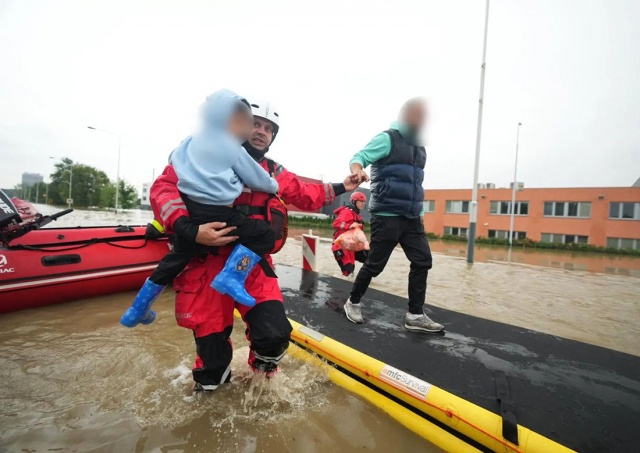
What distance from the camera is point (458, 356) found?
2.44m

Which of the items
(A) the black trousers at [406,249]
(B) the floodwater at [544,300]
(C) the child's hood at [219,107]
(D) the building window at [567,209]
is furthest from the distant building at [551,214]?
(C) the child's hood at [219,107]

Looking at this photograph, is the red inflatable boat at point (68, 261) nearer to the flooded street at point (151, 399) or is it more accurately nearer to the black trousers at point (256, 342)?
the flooded street at point (151, 399)

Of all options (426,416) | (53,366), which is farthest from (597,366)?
(53,366)

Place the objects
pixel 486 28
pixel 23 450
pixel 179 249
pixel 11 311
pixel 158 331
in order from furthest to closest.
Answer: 1. pixel 486 28
2. pixel 11 311
3. pixel 158 331
4. pixel 179 249
5. pixel 23 450

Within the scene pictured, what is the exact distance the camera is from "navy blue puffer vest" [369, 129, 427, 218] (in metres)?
3.02

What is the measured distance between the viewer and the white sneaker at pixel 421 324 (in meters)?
2.93

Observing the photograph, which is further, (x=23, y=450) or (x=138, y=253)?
(x=138, y=253)

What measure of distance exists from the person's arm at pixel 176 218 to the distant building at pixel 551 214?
32.0 metres

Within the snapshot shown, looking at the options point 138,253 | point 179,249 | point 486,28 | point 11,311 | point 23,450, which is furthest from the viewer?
point 486,28

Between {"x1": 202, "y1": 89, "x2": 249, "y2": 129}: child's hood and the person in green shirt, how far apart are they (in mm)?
1391

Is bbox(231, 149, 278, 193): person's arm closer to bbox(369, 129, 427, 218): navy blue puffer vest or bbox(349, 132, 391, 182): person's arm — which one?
bbox(349, 132, 391, 182): person's arm

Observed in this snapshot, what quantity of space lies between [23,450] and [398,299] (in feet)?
11.4

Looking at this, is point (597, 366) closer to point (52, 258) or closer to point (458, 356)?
point (458, 356)

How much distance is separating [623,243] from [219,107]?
3242cm
